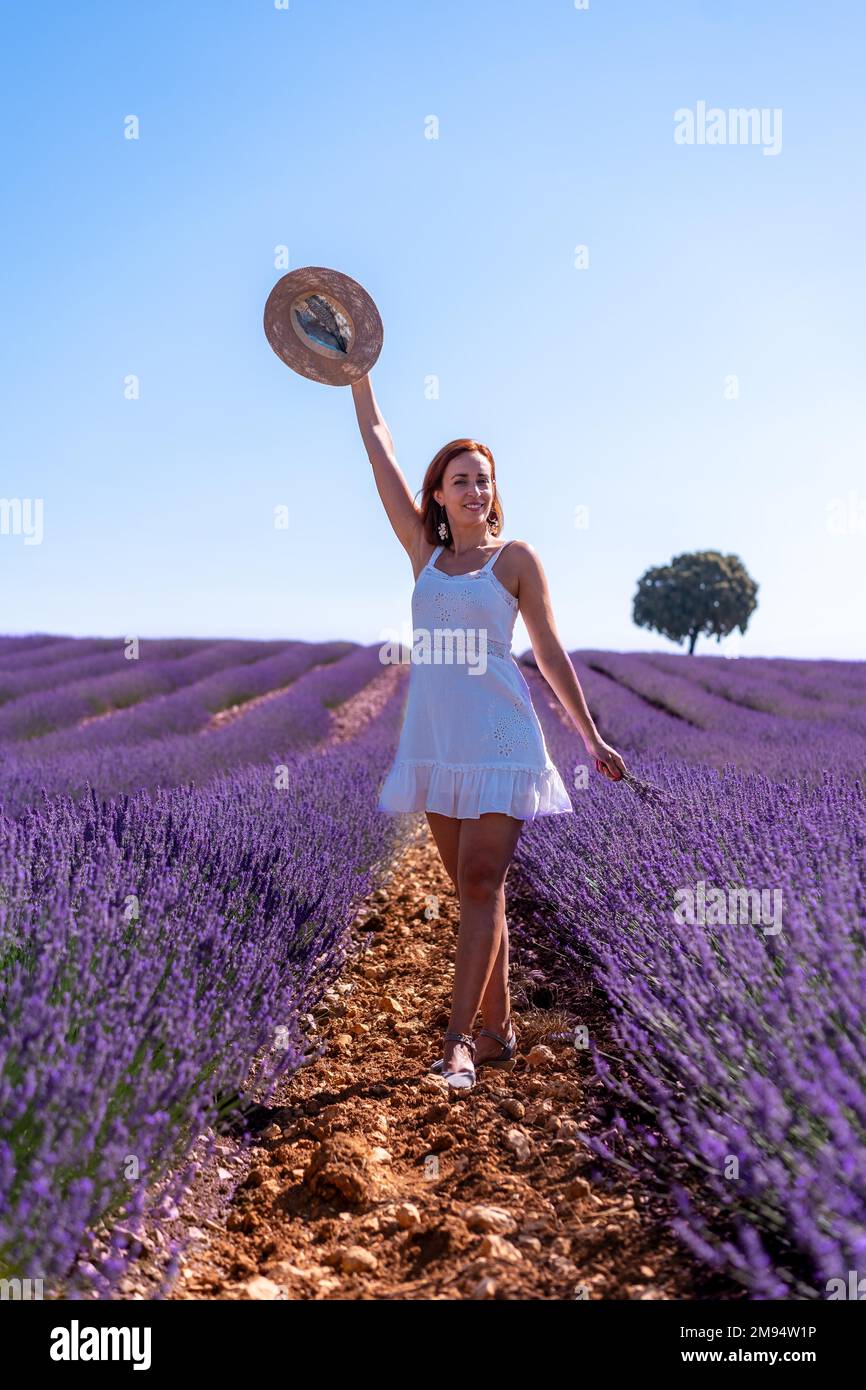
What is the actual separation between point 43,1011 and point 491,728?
1.16 m

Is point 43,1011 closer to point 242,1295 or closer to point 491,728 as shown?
point 242,1295

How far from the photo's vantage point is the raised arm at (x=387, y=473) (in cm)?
255

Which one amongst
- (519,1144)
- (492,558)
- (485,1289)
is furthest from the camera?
(492,558)

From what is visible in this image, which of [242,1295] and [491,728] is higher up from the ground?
[491,728]

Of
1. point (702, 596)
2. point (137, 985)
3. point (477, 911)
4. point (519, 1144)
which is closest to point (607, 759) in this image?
point (477, 911)

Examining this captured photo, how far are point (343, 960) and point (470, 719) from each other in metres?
1.03

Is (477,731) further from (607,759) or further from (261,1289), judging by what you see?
(261,1289)

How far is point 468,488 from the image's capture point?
2354 millimetres

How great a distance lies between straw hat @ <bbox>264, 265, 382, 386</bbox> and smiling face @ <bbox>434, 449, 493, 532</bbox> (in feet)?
1.46

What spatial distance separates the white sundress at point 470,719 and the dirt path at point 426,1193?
68cm

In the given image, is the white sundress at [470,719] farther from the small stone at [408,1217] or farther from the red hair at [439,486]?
the small stone at [408,1217]

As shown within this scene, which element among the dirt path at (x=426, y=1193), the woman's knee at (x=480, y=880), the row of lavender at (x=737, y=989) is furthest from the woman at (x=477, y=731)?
the row of lavender at (x=737, y=989)

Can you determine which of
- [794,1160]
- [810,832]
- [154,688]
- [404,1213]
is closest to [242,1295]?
[404,1213]
